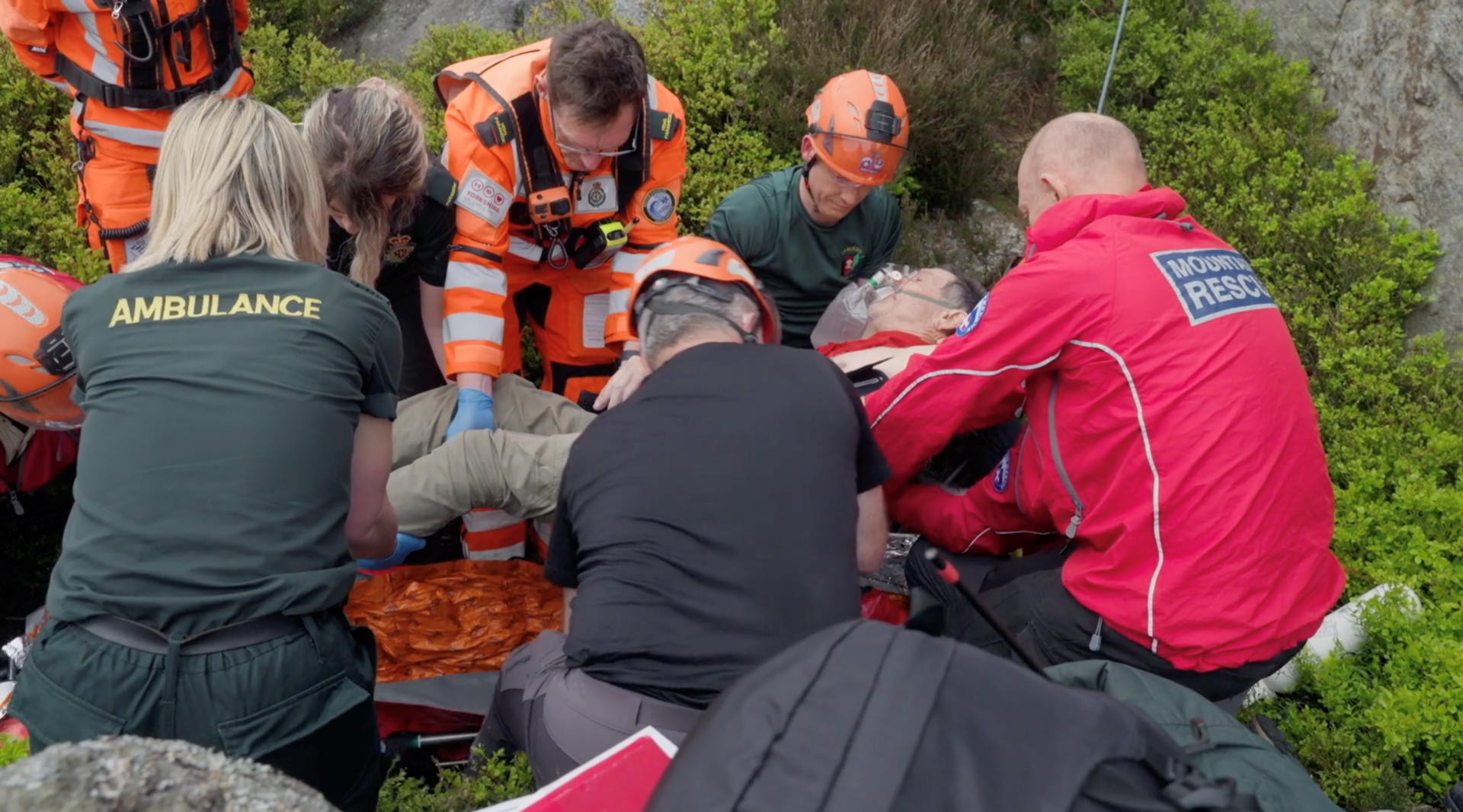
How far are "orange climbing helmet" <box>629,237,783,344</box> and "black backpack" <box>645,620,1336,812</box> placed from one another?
1391 mm

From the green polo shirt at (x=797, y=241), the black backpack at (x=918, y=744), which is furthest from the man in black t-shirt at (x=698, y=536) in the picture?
the green polo shirt at (x=797, y=241)

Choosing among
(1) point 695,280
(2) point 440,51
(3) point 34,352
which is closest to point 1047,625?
(1) point 695,280

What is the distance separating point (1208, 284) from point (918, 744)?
189 cm

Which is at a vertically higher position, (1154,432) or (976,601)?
(976,601)

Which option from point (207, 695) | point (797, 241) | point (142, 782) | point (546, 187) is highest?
point (142, 782)

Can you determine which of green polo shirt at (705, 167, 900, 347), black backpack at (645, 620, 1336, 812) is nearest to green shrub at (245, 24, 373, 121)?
green polo shirt at (705, 167, 900, 347)

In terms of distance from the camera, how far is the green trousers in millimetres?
2180

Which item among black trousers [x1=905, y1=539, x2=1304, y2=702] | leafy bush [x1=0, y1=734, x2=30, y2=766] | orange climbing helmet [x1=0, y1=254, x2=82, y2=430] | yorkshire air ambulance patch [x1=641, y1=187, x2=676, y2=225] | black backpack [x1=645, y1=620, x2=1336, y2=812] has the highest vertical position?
black backpack [x1=645, y1=620, x2=1336, y2=812]

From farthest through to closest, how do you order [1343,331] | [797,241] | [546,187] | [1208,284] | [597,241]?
[1343,331] → [797,241] → [597,241] → [546,187] → [1208,284]

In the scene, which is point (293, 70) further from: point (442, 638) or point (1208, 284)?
point (1208, 284)

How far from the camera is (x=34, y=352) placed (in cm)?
306

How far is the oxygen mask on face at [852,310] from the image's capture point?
13.7 ft

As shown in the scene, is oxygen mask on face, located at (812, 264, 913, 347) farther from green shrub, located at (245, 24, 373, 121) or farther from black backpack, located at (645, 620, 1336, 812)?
green shrub, located at (245, 24, 373, 121)

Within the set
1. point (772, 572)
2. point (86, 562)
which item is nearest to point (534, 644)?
point (772, 572)
